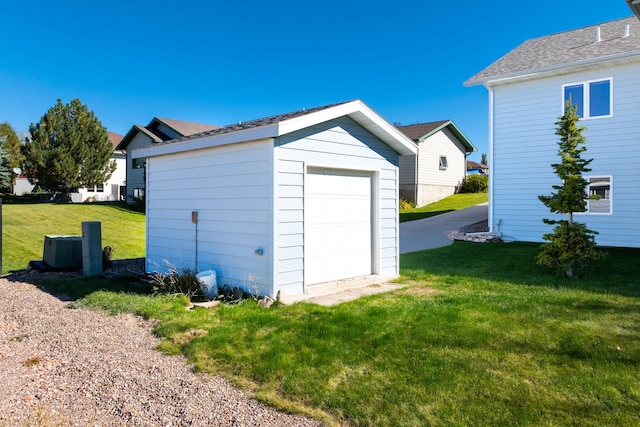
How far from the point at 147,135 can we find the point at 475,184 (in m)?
23.4

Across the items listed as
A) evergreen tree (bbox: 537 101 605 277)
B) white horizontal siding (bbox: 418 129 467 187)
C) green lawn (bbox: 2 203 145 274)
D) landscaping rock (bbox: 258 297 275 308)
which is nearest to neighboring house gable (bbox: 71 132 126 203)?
green lawn (bbox: 2 203 145 274)

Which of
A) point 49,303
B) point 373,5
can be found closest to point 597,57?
point 373,5

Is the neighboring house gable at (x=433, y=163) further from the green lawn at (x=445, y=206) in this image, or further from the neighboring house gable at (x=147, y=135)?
the neighboring house gable at (x=147, y=135)

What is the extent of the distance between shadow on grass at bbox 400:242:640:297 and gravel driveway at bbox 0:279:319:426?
18.2ft

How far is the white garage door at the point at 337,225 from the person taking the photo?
700 centimetres

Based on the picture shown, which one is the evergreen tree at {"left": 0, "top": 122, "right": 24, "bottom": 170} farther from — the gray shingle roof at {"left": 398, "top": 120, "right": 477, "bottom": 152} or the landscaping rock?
the landscaping rock

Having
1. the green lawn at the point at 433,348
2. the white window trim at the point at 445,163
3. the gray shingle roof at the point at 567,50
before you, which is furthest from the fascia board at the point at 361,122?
the white window trim at the point at 445,163

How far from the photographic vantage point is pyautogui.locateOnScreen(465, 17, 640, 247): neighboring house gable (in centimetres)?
1182

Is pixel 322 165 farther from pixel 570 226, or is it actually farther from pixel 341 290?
pixel 570 226

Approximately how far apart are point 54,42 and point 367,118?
62.5 ft

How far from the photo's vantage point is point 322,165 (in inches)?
276

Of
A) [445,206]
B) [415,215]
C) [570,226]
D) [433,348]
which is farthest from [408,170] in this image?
[433,348]

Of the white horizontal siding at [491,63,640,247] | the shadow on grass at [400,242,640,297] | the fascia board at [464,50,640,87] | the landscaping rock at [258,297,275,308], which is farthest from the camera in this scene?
the white horizontal siding at [491,63,640,247]

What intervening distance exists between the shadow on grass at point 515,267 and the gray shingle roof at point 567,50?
5.42 m
